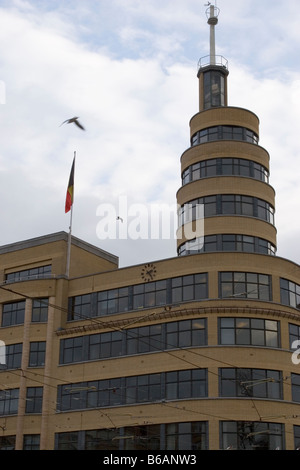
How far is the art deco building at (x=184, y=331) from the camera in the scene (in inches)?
2215

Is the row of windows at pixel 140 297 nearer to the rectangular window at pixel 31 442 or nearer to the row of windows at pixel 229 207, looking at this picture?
the row of windows at pixel 229 207

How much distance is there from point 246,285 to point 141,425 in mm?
13620

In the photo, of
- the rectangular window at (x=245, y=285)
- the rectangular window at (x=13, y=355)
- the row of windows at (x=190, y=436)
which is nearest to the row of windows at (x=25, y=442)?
the row of windows at (x=190, y=436)

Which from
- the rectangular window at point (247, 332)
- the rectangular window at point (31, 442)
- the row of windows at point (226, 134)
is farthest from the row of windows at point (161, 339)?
the row of windows at point (226, 134)

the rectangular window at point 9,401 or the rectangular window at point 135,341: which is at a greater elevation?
the rectangular window at point 135,341

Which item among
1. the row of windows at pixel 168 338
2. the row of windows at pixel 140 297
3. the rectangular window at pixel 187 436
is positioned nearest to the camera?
the rectangular window at pixel 187 436

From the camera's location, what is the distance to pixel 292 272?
61.8 meters

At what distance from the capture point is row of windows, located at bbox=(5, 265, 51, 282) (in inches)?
2776

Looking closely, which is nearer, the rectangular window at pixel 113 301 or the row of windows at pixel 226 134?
the rectangular window at pixel 113 301

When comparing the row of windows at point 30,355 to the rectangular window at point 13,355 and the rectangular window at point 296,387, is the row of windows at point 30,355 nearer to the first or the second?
the rectangular window at point 13,355

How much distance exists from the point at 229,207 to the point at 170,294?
356 inches

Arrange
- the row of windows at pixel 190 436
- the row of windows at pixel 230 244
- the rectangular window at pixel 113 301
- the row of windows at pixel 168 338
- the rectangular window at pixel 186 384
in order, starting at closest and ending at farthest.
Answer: the row of windows at pixel 190 436
the rectangular window at pixel 186 384
the row of windows at pixel 168 338
the row of windows at pixel 230 244
the rectangular window at pixel 113 301

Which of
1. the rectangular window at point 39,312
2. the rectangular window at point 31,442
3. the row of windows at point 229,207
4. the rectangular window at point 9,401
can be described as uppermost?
the row of windows at point 229,207

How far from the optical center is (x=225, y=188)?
63.7 metres
